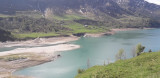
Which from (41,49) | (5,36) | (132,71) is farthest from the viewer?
(5,36)

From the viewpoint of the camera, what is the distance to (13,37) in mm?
172375

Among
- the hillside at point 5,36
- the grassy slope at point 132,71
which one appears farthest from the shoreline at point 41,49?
the grassy slope at point 132,71

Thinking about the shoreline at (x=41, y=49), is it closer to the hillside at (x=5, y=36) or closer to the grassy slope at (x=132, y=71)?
the hillside at (x=5, y=36)

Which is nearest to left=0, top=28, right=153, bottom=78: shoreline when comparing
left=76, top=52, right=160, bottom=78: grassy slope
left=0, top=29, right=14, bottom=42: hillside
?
left=0, top=29, right=14, bottom=42: hillside

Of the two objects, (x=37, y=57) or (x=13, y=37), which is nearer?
(x=37, y=57)

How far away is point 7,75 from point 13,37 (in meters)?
103

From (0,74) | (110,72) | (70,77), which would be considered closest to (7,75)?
(0,74)

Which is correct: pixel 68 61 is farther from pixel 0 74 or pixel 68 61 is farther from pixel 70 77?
pixel 0 74

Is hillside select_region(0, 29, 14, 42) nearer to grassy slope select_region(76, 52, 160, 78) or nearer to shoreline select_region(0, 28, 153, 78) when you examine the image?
shoreline select_region(0, 28, 153, 78)

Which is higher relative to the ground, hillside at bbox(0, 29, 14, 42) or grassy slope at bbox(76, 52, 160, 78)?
grassy slope at bbox(76, 52, 160, 78)

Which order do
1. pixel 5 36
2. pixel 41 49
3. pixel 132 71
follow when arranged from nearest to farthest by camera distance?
pixel 132 71 < pixel 41 49 < pixel 5 36

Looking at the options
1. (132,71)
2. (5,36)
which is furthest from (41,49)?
(132,71)

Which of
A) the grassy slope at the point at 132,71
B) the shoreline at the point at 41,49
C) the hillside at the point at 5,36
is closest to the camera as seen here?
the grassy slope at the point at 132,71

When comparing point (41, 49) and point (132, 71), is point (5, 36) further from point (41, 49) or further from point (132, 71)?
point (132, 71)
